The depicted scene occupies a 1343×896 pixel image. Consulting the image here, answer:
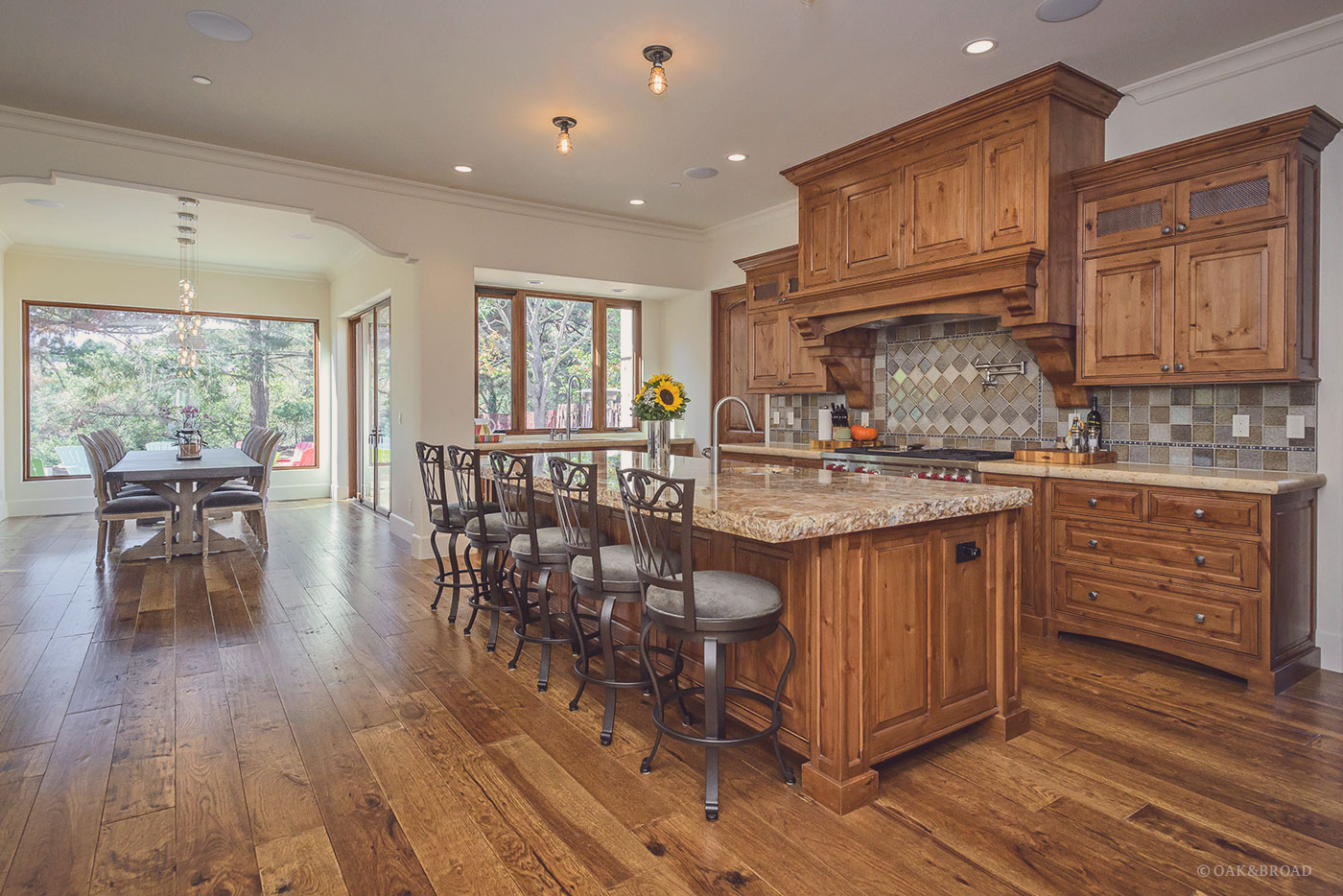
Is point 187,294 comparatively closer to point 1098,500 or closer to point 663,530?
point 663,530

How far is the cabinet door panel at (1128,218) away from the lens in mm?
3467

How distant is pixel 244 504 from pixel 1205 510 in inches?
259

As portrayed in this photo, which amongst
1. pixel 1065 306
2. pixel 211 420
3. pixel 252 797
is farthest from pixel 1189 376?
pixel 211 420

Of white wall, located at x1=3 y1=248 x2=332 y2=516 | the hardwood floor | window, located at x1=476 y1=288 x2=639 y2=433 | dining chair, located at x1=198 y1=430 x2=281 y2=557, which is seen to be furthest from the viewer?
white wall, located at x1=3 y1=248 x2=332 y2=516

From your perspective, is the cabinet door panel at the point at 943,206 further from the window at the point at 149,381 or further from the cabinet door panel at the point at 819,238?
the window at the point at 149,381

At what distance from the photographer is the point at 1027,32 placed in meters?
3.30

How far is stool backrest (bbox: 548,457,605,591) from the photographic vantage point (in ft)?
8.40

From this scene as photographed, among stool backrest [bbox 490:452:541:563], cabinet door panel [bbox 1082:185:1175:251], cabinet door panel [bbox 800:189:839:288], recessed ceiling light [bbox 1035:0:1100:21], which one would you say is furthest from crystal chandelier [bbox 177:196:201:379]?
cabinet door panel [bbox 1082:185:1175:251]

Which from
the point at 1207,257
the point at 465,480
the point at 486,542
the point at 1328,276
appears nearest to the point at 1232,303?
the point at 1207,257

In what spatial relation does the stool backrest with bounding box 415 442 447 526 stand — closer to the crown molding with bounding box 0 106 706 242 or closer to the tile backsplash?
the crown molding with bounding box 0 106 706 242

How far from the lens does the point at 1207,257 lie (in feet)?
10.9

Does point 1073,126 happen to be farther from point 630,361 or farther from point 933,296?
point 630,361

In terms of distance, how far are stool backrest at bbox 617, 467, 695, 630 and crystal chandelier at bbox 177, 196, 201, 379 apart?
591 centimetres

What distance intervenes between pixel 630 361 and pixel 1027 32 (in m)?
5.17
